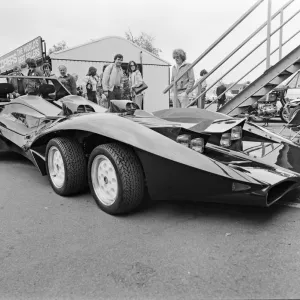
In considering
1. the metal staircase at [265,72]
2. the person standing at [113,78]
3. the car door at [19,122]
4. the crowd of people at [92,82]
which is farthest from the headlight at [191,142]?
the person standing at [113,78]

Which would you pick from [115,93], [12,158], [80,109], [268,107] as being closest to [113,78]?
[115,93]

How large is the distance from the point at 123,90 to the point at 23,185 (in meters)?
4.25

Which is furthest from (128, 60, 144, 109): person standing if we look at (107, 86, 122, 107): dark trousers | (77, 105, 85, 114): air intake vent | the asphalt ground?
the asphalt ground

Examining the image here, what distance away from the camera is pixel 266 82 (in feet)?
19.3

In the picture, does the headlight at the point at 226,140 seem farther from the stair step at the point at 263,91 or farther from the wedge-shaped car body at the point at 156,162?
the stair step at the point at 263,91

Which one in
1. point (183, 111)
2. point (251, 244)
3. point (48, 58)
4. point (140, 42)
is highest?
point (140, 42)

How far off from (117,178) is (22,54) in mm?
15723

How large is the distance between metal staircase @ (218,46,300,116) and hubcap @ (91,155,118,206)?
388 cm

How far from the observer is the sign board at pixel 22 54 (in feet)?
46.3

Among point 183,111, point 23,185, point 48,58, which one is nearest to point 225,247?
point 183,111

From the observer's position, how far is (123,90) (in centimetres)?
773

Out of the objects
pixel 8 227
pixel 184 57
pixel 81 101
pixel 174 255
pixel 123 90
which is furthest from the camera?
pixel 123 90

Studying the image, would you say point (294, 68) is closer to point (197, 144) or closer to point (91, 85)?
point (197, 144)

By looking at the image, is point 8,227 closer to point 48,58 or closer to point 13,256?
point 13,256
